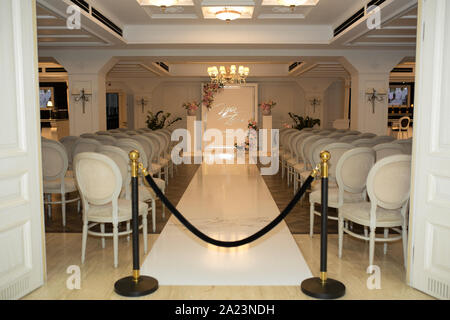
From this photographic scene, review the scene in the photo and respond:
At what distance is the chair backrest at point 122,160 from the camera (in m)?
4.31

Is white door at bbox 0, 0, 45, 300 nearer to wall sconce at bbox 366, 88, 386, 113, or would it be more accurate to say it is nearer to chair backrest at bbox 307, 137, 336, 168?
chair backrest at bbox 307, 137, 336, 168

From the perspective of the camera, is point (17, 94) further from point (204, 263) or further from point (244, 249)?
point (244, 249)

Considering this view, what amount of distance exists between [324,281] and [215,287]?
82 cm

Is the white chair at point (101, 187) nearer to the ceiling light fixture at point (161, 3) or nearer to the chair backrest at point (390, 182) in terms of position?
the chair backrest at point (390, 182)

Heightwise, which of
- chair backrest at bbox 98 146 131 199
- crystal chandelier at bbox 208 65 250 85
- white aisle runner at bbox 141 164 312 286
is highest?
crystal chandelier at bbox 208 65 250 85

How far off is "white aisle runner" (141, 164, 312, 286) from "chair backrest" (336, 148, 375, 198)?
79 cm

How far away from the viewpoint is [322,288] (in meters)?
3.21

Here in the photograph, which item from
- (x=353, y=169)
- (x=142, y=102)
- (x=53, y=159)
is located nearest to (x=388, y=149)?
(x=353, y=169)

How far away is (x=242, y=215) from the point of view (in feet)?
18.8

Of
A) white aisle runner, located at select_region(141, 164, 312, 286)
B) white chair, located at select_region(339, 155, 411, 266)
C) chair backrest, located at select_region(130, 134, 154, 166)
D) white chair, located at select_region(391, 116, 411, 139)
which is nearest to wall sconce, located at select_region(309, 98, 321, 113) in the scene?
white chair, located at select_region(391, 116, 411, 139)

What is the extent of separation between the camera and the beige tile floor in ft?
10.4

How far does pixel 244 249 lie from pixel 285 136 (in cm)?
562
